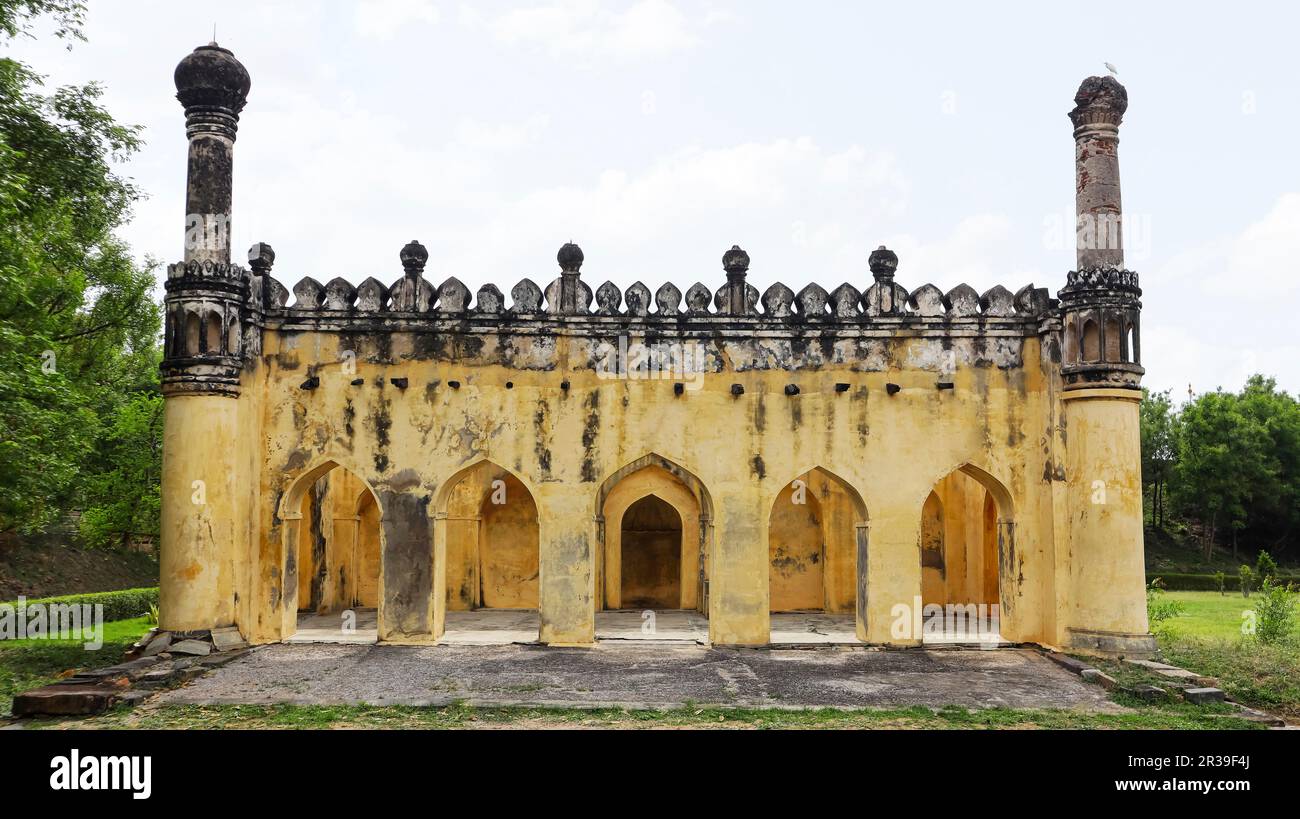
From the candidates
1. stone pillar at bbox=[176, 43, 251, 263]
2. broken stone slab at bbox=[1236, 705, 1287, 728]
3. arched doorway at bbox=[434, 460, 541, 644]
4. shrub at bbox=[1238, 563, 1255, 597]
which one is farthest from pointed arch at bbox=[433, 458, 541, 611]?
shrub at bbox=[1238, 563, 1255, 597]

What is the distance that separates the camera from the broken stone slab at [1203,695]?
9.23 metres

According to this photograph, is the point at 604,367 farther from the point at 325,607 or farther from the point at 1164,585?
the point at 1164,585

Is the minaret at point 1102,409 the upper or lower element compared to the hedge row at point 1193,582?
upper

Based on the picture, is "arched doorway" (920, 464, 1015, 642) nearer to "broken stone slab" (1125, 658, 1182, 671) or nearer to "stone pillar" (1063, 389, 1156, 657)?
"stone pillar" (1063, 389, 1156, 657)

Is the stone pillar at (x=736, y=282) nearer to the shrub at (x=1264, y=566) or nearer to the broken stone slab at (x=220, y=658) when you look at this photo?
the broken stone slab at (x=220, y=658)

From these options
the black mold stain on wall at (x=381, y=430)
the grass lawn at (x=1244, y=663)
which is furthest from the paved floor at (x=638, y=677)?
the black mold stain on wall at (x=381, y=430)

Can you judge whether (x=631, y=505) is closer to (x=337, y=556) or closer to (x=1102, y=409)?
(x=337, y=556)

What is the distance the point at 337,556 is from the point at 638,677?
861 cm

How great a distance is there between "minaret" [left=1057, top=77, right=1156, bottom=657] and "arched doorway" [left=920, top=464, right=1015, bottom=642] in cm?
327

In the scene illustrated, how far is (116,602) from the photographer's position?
20234 millimetres

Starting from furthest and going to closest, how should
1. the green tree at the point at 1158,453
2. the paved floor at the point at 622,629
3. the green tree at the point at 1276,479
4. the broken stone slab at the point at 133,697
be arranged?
the green tree at the point at 1158,453 < the green tree at the point at 1276,479 < the paved floor at the point at 622,629 < the broken stone slab at the point at 133,697

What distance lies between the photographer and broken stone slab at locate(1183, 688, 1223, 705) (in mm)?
9227

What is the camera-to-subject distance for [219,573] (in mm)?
11539

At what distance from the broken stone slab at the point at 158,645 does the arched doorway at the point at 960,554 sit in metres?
10.2
